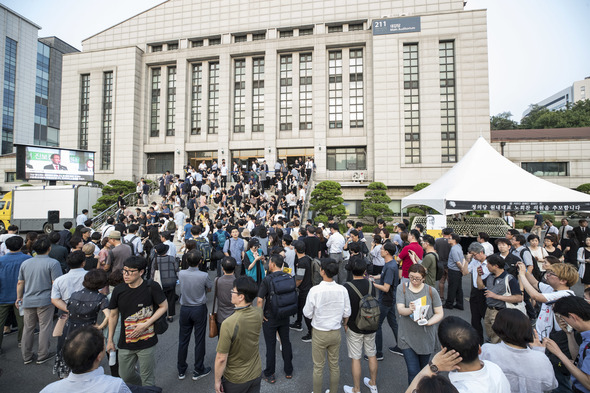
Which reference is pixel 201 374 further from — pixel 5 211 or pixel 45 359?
pixel 5 211

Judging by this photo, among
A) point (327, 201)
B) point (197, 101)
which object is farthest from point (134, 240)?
point (197, 101)

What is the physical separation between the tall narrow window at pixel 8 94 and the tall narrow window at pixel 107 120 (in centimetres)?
2553

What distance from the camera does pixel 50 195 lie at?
18.3 metres

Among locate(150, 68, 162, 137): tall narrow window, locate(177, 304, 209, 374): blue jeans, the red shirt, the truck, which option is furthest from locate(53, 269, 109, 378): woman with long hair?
locate(150, 68, 162, 137): tall narrow window

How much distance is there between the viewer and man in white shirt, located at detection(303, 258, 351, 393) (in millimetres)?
3590

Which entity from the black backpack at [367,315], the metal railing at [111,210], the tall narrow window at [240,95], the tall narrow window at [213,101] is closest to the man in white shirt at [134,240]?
the black backpack at [367,315]

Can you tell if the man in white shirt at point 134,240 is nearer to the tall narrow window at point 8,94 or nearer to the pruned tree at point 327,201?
the pruned tree at point 327,201

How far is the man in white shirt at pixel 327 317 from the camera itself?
3.59m

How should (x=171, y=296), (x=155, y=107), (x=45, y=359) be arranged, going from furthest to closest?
(x=155, y=107), (x=171, y=296), (x=45, y=359)

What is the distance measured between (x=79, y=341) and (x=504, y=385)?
9.75 ft

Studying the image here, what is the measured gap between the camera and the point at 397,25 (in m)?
24.9

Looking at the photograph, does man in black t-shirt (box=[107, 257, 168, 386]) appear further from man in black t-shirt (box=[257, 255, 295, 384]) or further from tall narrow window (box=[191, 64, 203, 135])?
tall narrow window (box=[191, 64, 203, 135])

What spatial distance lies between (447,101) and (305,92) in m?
13.1

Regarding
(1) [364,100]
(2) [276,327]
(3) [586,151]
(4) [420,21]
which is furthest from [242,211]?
(3) [586,151]
